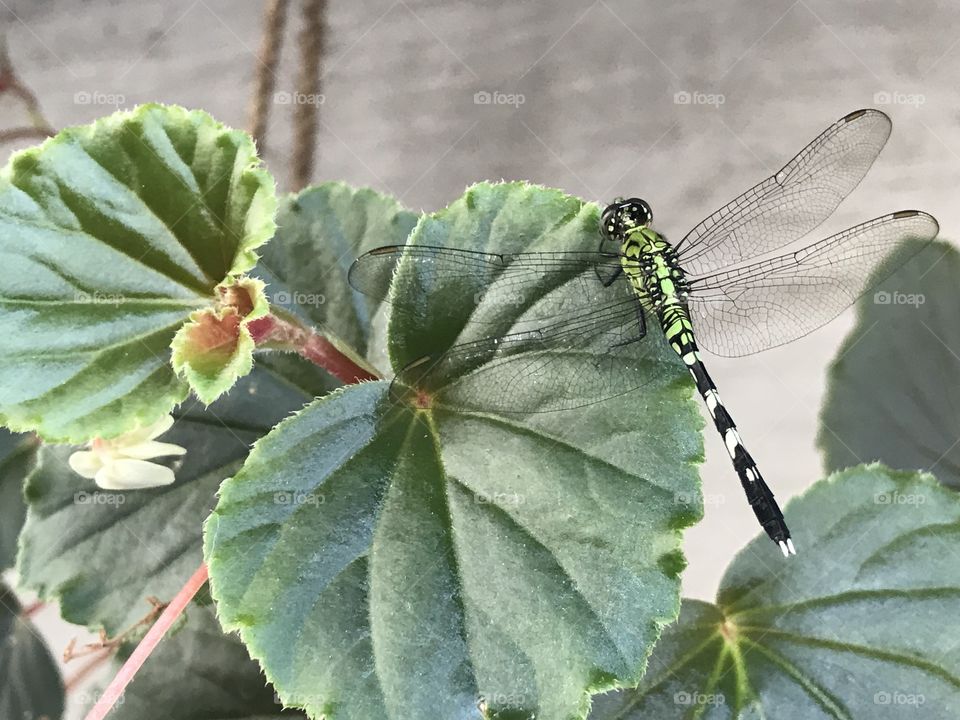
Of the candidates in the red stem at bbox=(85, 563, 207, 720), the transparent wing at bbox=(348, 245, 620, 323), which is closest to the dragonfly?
the transparent wing at bbox=(348, 245, 620, 323)

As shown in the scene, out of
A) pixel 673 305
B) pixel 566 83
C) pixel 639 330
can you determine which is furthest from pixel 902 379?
pixel 566 83

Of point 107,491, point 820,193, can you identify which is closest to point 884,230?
point 820,193

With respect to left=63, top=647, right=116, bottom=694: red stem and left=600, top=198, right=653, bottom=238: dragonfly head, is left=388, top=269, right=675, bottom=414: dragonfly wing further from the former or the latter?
left=63, top=647, right=116, bottom=694: red stem

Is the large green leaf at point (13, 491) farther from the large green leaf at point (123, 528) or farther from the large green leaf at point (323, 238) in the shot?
the large green leaf at point (323, 238)

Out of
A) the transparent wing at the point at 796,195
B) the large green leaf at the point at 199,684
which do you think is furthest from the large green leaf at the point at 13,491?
the transparent wing at the point at 796,195

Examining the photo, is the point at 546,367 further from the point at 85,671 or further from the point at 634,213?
the point at 85,671

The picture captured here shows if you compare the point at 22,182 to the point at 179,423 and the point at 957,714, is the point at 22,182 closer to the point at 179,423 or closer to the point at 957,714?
the point at 179,423
